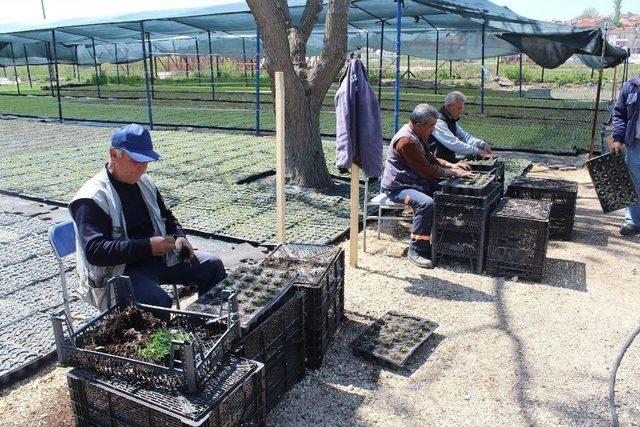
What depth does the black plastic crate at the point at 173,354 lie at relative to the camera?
2117mm

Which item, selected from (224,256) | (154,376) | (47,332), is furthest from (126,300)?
(224,256)

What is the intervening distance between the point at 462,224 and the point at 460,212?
103 millimetres

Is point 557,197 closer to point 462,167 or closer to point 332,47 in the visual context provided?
point 462,167

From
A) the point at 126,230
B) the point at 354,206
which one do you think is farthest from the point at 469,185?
the point at 126,230

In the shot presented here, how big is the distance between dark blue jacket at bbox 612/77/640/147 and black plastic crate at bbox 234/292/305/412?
4.14m

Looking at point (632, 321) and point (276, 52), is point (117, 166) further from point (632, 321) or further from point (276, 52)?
point (276, 52)

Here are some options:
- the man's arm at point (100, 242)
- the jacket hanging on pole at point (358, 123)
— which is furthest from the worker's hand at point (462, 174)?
the man's arm at point (100, 242)

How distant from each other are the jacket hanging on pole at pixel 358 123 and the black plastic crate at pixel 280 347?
174 cm

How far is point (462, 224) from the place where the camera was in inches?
183

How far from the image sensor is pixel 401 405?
2.94m

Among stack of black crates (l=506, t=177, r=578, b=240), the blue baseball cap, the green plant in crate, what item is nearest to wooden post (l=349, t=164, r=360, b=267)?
stack of black crates (l=506, t=177, r=578, b=240)

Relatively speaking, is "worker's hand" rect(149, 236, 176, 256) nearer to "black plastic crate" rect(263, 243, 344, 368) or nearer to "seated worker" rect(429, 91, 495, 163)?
"black plastic crate" rect(263, 243, 344, 368)

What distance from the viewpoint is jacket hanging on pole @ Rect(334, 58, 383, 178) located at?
439cm

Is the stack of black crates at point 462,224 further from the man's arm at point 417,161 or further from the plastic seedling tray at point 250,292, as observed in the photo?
the plastic seedling tray at point 250,292
